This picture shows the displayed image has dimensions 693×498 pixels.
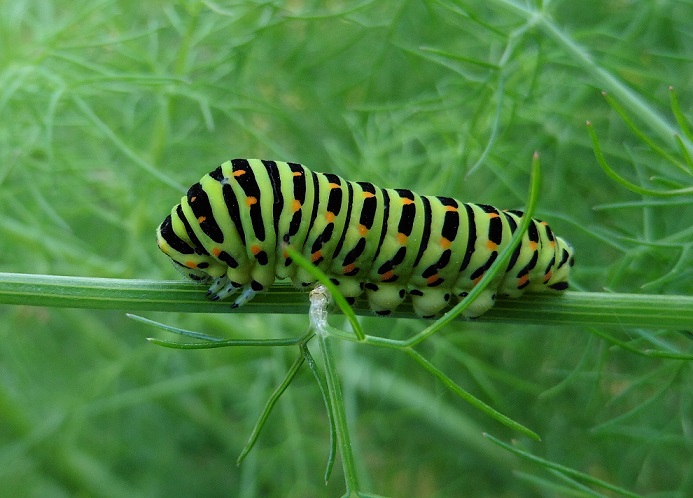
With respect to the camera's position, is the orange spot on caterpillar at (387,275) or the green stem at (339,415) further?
the orange spot on caterpillar at (387,275)

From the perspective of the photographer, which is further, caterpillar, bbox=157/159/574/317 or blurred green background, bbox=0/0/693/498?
blurred green background, bbox=0/0/693/498

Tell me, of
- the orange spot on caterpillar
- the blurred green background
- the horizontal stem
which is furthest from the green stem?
the blurred green background

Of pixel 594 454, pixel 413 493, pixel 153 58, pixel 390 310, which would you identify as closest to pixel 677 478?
pixel 594 454

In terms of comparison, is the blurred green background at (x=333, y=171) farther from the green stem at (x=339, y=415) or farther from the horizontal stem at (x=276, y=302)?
the green stem at (x=339, y=415)

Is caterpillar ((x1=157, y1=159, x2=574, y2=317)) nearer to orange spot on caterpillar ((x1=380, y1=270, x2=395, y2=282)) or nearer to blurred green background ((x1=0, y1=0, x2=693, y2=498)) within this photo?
orange spot on caterpillar ((x1=380, y1=270, x2=395, y2=282))

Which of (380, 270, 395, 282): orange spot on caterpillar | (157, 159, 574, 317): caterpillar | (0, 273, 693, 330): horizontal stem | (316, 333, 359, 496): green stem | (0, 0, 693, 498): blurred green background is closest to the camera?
(316, 333, 359, 496): green stem

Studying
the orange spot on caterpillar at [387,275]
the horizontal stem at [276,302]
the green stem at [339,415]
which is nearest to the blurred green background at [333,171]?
the horizontal stem at [276,302]

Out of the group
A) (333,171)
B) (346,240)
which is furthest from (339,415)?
(333,171)

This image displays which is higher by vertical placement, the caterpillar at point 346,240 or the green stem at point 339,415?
the caterpillar at point 346,240
